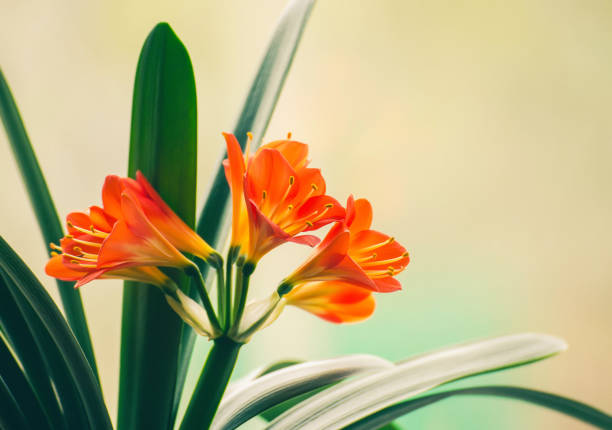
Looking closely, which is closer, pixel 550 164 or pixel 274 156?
pixel 274 156

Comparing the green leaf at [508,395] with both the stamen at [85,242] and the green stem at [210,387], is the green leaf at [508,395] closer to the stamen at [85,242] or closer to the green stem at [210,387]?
the green stem at [210,387]

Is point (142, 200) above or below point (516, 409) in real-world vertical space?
above

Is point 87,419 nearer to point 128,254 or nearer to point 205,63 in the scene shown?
point 128,254

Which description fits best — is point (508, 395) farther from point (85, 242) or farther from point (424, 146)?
point (424, 146)

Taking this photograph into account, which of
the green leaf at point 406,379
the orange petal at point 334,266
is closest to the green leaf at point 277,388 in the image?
the green leaf at point 406,379

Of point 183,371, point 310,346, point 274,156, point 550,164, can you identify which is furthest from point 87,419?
point 550,164

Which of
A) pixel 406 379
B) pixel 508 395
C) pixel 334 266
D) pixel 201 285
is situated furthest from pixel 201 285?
pixel 508 395

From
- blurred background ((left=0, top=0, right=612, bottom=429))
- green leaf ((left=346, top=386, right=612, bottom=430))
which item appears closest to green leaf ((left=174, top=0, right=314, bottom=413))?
green leaf ((left=346, top=386, right=612, bottom=430))
